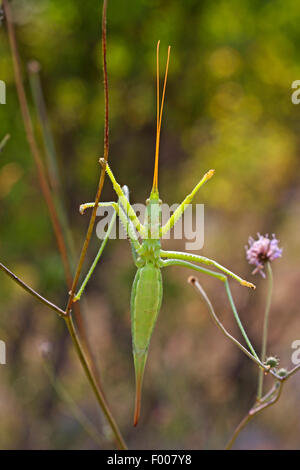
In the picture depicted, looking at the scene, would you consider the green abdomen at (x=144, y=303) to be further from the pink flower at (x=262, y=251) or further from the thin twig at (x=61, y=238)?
the pink flower at (x=262, y=251)

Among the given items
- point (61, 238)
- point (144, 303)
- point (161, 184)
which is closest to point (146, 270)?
point (144, 303)

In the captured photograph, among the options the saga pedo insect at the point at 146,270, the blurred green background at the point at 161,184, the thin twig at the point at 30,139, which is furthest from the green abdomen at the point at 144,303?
the blurred green background at the point at 161,184

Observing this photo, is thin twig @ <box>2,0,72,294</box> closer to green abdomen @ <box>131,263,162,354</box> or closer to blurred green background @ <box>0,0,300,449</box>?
green abdomen @ <box>131,263,162,354</box>

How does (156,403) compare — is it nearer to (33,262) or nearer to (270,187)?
(33,262)

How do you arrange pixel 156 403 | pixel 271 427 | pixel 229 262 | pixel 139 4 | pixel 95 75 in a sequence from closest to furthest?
pixel 139 4
pixel 95 75
pixel 156 403
pixel 271 427
pixel 229 262

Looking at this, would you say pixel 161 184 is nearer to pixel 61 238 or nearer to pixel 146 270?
pixel 61 238

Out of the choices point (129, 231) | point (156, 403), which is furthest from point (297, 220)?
point (129, 231)
